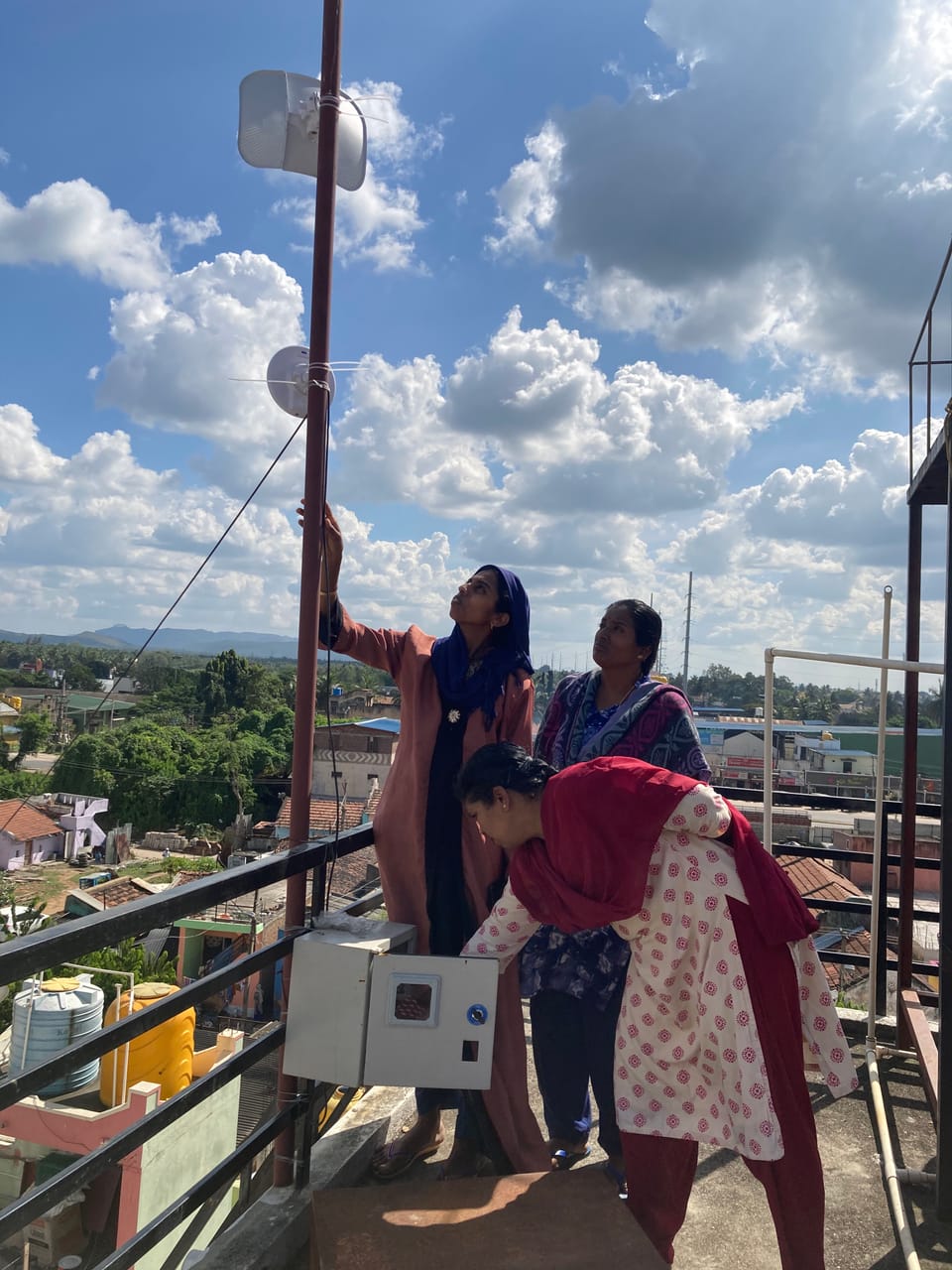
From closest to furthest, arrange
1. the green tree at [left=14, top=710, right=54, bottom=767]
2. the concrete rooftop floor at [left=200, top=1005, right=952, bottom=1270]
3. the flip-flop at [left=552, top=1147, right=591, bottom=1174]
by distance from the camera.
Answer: the concrete rooftop floor at [left=200, top=1005, right=952, bottom=1270] → the flip-flop at [left=552, top=1147, right=591, bottom=1174] → the green tree at [left=14, top=710, right=54, bottom=767]

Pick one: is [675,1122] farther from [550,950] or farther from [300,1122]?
[300,1122]

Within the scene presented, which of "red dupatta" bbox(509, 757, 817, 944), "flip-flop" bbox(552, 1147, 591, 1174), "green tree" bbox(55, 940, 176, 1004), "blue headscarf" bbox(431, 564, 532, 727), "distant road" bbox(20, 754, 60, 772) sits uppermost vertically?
"blue headscarf" bbox(431, 564, 532, 727)

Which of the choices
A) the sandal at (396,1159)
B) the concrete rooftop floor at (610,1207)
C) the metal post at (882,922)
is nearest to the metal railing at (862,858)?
the metal post at (882,922)

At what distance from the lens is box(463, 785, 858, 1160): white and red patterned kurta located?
62.4 inches

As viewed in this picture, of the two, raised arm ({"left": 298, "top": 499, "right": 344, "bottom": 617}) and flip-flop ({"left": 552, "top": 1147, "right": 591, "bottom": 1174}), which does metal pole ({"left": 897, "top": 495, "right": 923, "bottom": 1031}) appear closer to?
flip-flop ({"left": 552, "top": 1147, "right": 591, "bottom": 1174})

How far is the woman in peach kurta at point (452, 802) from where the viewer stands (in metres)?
2.07

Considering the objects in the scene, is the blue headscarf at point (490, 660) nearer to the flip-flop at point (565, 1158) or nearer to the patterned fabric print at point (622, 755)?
the patterned fabric print at point (622, 755)

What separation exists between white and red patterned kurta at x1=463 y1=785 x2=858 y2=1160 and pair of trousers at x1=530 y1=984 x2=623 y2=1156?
38 centimetres

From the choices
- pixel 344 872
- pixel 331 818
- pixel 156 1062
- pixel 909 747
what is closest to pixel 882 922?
pixel 909 747

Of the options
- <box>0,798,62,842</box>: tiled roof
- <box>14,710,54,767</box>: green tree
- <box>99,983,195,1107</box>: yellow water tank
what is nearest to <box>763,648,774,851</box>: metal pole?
<box>99,983,195,1107</box>: yellow water tank

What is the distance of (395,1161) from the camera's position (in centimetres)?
213

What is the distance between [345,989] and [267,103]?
1.95 m

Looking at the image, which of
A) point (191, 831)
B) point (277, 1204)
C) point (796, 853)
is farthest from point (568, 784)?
point (191, 831)

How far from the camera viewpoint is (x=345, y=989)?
5.91 feet
